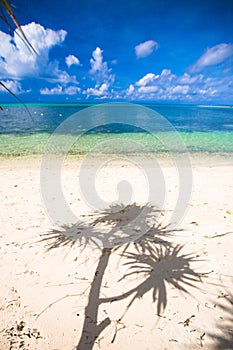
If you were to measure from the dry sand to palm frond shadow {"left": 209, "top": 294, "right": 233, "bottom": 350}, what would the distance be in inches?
0.4

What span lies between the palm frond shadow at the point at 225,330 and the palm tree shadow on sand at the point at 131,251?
0.45 meters

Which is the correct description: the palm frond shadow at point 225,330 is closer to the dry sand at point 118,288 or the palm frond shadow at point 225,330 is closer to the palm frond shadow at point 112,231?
the dry sand at point 118,288

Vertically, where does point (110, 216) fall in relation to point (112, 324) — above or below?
above

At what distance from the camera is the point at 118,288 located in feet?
9.64

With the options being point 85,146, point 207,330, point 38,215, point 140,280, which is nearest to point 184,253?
point 140,280

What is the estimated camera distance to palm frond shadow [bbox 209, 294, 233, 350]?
2.22m

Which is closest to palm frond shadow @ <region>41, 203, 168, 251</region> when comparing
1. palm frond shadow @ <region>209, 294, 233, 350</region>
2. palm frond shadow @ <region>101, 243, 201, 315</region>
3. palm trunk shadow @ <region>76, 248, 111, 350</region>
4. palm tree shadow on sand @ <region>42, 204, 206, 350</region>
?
palm tree shadow on sand @ <region>42, 204, 206, 350</region>

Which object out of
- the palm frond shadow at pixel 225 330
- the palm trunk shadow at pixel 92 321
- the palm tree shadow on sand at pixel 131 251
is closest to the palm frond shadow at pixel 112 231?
the palm tree shadow on sand at pixel 131 251

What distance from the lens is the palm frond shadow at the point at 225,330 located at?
2225mm

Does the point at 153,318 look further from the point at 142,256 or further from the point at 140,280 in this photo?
the point at 142,256

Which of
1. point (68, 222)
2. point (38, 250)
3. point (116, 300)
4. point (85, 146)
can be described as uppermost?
point (85, 146)

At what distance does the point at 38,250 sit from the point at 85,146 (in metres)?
13.6

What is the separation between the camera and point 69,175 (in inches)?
337

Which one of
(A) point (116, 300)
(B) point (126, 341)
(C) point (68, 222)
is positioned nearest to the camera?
(B) point (126, 341)
